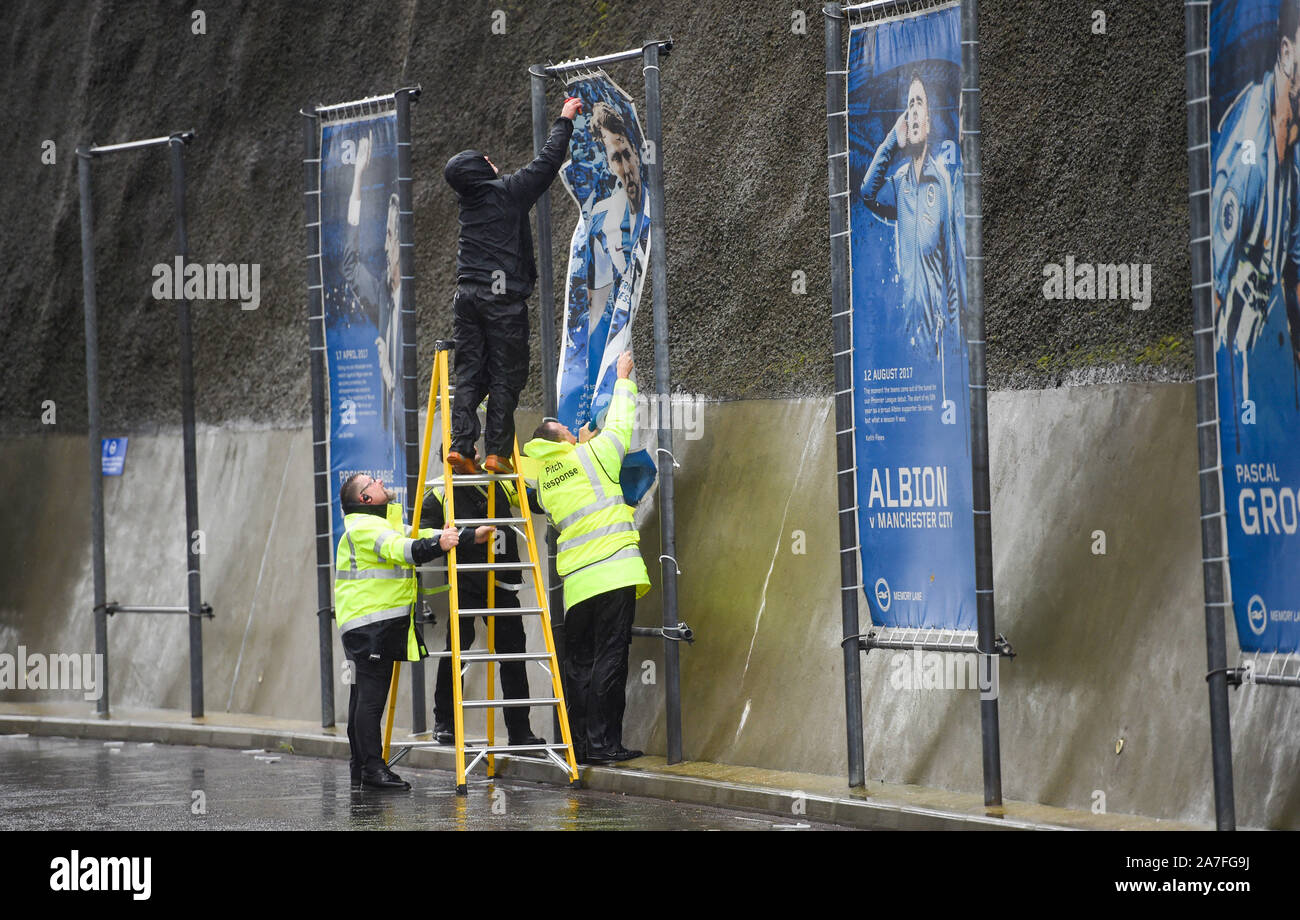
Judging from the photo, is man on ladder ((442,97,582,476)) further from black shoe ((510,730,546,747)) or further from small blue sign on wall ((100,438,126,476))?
small blue sign on wall ((100,438,126,476))

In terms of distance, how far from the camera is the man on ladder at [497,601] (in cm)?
1182

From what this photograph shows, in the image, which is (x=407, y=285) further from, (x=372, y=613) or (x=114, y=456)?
(x=114, y=456)

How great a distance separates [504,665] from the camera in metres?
11.8

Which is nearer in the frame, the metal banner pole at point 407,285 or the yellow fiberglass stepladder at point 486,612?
the yellow fiberglass stepladder at point 486,612

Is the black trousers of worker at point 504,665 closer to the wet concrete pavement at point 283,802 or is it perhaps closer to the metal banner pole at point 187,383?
the wet concrete pavement at point 283,802

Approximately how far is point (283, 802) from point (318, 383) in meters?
4.02

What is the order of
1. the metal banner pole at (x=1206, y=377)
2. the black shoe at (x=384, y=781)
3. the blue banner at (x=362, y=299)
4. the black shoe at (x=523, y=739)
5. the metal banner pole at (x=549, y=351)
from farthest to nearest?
the blue banner at (x=362, y=299), the metal banner pole at (x=549, y=351), the black shoe at (x=523, y=739), the black shoe at (x=384, y=781), the metal banner pole at (x=1206, y=377)

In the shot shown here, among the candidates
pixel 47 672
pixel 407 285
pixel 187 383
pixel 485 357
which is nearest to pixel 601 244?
pixel 485 357

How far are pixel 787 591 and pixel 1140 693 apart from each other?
2.99 meters

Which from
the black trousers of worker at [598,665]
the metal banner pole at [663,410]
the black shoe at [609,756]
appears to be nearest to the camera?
the metal banner pole at [663,410]

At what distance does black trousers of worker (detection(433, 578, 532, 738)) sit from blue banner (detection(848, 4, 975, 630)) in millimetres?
3212

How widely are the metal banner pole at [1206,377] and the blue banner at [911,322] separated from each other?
1.61 meters

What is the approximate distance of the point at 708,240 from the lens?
43.0 feet

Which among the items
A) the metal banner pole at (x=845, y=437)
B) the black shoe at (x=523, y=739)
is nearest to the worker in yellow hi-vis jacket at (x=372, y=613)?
the black shoe at (x=523, y=739)
